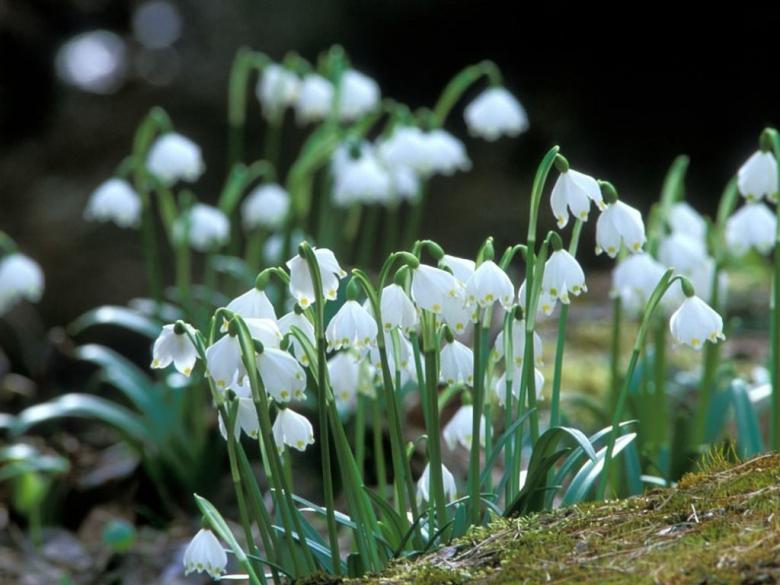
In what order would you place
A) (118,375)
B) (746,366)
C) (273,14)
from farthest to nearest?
(273,14) < (746,366) < (118,375)

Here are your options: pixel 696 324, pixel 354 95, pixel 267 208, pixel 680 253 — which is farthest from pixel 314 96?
pixel 696 324

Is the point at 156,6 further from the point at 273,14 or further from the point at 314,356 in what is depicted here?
the point at 314,356

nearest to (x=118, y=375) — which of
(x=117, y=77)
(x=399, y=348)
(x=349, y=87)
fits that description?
(x=349, y=87)

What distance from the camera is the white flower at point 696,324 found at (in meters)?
2.14

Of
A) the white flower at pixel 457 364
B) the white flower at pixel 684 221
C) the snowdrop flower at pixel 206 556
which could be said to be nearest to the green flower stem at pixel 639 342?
the white flower at pixel 457 364

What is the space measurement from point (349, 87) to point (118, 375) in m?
1.48

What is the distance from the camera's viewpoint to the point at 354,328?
2029 millimetres

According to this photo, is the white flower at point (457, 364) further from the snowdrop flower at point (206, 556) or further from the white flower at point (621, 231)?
the snowdrop flower at point (206, 556)

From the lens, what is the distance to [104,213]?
4434 millimetres

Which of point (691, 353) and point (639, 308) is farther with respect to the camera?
point (691, 353)

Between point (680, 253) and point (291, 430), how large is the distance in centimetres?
173

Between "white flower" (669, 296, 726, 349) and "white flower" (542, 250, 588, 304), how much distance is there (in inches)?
7.5

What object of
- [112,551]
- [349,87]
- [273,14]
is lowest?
[112,551]

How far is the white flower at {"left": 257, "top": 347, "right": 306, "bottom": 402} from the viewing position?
1979 millimetres
